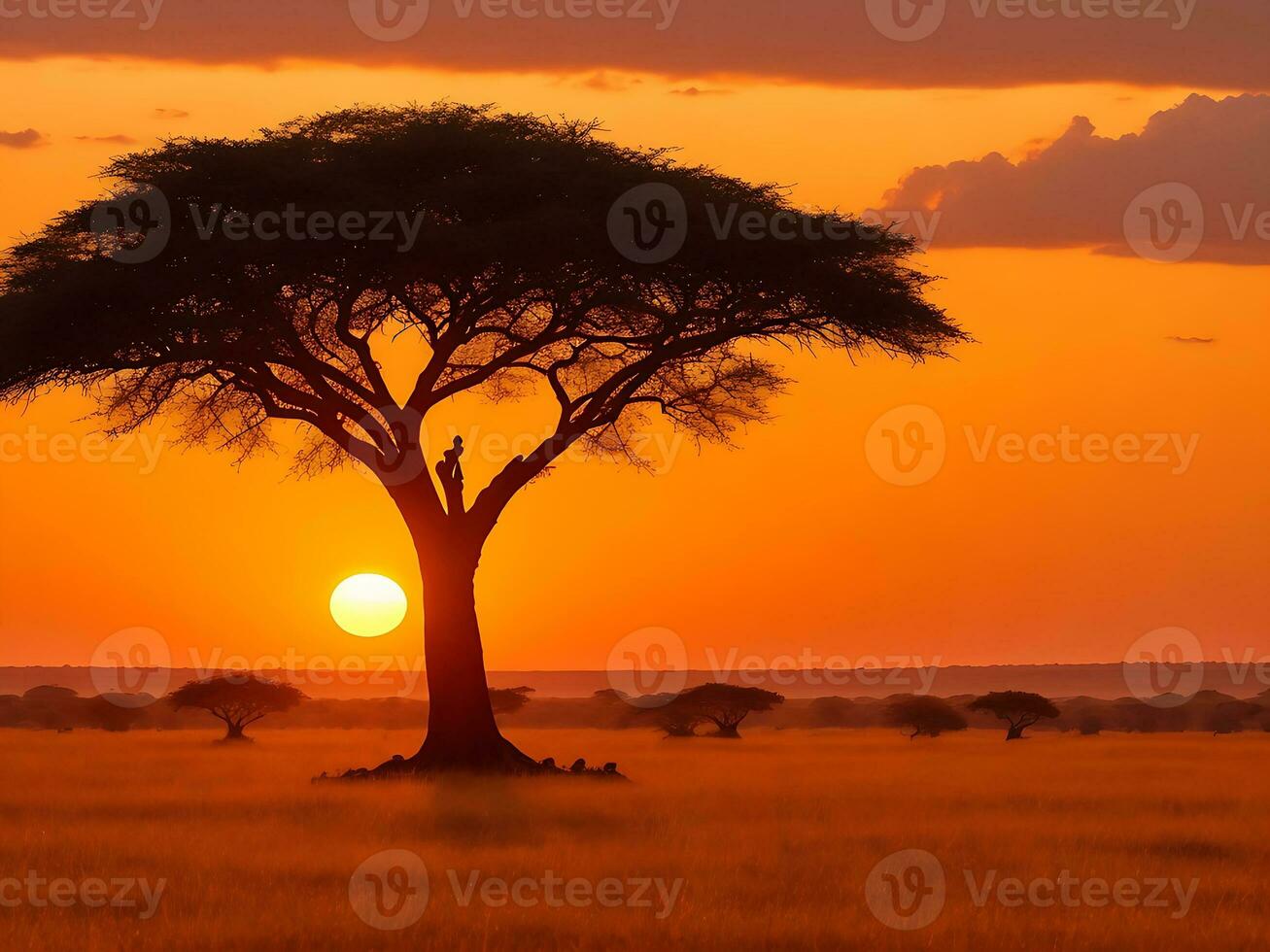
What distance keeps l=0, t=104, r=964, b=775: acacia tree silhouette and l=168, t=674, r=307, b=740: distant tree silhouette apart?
27139 mm

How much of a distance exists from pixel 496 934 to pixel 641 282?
1611 cm

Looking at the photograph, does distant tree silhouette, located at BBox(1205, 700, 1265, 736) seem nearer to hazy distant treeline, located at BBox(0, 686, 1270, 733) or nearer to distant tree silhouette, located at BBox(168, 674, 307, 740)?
hazy distant treeline, located at BBox(0, 686, 1270, 733)

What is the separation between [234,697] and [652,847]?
130ft

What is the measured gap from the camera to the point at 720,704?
61781mm

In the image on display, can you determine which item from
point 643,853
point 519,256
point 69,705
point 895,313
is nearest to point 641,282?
point 519,256

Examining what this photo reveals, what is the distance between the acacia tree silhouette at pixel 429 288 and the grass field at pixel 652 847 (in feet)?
17.0

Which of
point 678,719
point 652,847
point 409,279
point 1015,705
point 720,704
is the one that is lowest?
point 652,847

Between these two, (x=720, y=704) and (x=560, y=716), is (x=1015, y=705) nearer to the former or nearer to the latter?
(x=720, y=704)

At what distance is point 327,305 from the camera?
29.8 m

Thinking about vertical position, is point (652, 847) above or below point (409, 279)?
below

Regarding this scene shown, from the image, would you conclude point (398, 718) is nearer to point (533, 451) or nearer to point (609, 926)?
point (533, 451)

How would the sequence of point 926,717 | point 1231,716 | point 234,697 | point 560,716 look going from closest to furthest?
point 234,697, point 926,717, point 1231,716, point 560,716

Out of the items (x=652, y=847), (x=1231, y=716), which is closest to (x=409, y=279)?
(x=652, y=847)

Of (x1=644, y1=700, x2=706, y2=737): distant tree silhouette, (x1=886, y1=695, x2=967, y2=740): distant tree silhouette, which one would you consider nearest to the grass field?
(x1=644, y1=700, x2=706, y2=737): distant tree silhouette
